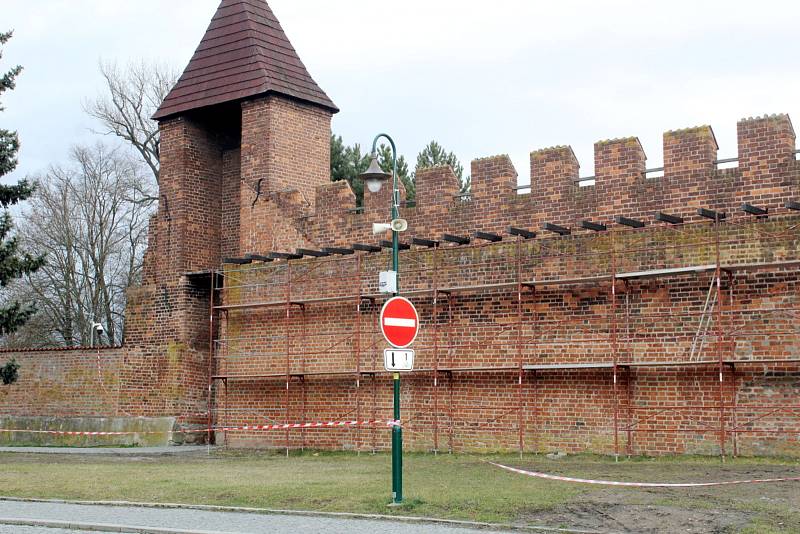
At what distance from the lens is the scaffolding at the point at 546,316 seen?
16.8 metres

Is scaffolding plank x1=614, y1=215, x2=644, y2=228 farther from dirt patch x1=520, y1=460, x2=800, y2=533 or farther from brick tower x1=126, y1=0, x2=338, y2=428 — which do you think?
brick tower x1=126, y1=0, x2=338, y2=428

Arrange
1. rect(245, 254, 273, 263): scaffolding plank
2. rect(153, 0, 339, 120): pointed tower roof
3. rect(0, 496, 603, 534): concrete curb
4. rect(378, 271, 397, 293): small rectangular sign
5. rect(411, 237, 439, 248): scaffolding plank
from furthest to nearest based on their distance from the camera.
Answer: rect(153, 0, 339, 120): pointed tower roof → rect(245, 254, 273, 263): scaffolding plank → rect(411, 237, 439, 248): scaffolding plank → rect(378, 271, 397, 293): small rectangular sign → rect(0, 496, 603, 534): concrete curb

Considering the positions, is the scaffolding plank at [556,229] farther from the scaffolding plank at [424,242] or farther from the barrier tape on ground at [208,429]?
the barrier tape on ground at [208,429]

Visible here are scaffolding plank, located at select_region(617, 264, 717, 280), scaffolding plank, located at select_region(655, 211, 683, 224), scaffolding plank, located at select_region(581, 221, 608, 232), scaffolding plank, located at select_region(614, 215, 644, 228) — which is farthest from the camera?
scaffolding plank, located at select_region(581, 221, 608, 232)

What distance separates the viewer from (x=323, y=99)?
24.8 m

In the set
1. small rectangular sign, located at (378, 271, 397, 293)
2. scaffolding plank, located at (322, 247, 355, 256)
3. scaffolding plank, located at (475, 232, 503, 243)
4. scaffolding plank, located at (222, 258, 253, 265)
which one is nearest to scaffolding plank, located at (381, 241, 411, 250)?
scaffolding plank, located at (322, 247, 355, 256)

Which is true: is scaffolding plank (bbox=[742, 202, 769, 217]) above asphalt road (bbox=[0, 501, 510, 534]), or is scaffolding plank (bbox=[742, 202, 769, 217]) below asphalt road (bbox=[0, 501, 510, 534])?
above

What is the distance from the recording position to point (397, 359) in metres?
11.9

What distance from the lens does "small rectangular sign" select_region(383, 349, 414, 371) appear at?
11844 millimetres

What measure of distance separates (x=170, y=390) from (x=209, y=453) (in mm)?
3288

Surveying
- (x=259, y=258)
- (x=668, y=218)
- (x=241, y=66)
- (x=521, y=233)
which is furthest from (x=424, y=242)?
(x=241, y=66)

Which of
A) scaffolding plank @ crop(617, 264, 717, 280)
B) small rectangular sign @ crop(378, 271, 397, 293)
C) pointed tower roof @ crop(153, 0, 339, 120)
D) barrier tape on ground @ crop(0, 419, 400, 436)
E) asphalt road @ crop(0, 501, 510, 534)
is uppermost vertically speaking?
pointed tower roof @ crop(153, 0, 339, 120)

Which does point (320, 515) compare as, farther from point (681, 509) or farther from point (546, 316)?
point (546, 316)

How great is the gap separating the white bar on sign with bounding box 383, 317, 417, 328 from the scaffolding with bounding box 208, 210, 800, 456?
642cm
